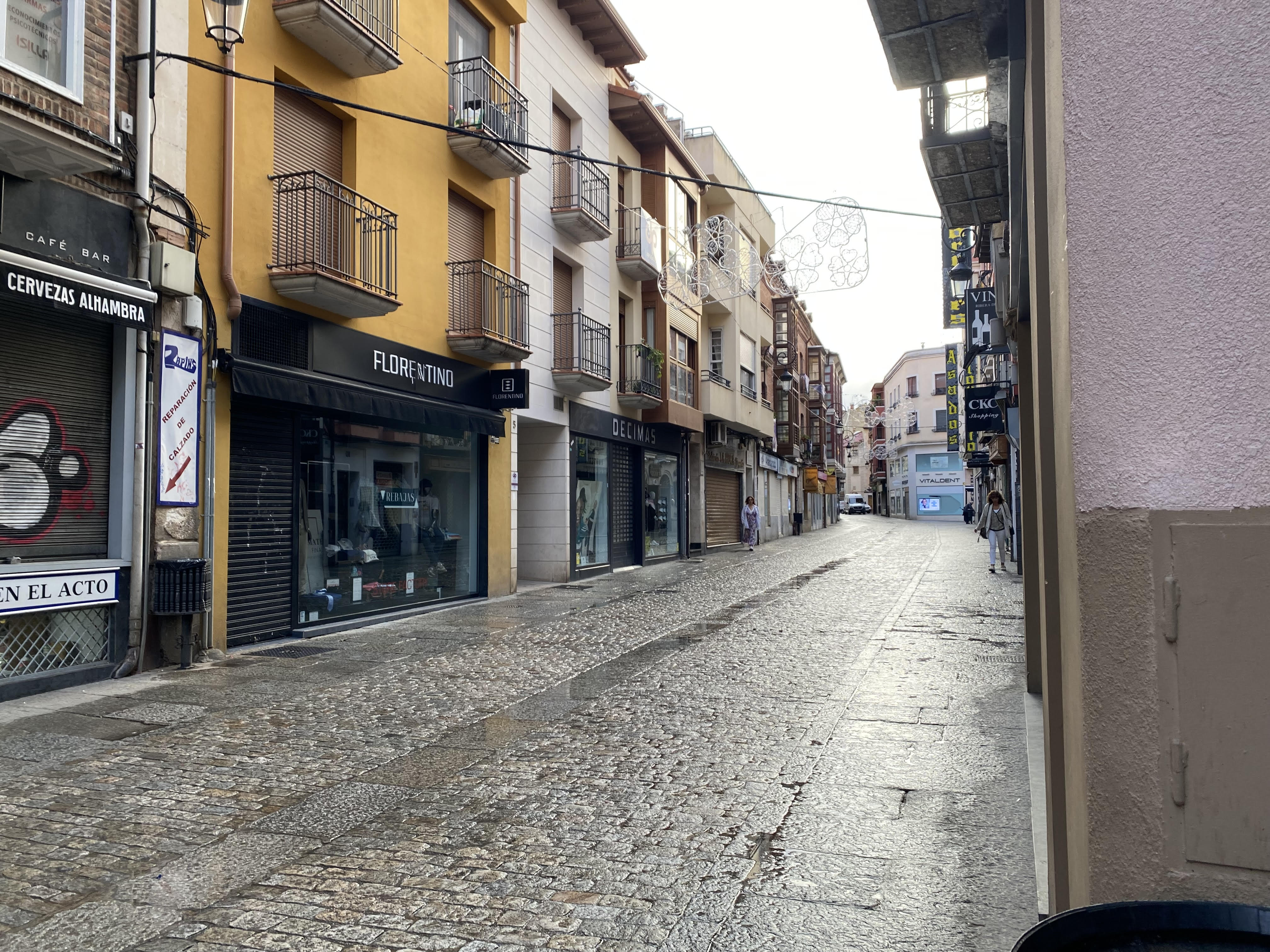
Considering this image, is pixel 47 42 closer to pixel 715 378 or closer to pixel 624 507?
pixel 624 507

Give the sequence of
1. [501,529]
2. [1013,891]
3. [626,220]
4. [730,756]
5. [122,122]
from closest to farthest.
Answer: [1013,891] → [730,756] → [122,122] → [501,529] → [626,220]

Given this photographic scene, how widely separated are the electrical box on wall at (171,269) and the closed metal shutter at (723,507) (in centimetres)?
2057

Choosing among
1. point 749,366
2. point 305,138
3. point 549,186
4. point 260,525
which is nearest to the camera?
point 260,525

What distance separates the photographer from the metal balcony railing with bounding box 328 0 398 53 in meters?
11.2

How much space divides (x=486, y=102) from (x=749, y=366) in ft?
60.3

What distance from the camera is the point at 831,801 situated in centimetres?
470

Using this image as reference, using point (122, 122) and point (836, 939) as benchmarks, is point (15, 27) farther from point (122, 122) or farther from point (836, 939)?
point (836, 939)

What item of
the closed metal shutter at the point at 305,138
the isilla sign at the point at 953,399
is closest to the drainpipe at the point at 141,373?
the closed metal shutter at the point at 305,138

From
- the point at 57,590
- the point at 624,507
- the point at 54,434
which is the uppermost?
the point at 54,434

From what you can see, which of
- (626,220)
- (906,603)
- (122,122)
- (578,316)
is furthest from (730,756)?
(626,220)

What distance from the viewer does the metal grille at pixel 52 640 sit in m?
7.33

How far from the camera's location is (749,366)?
31344 millimetres

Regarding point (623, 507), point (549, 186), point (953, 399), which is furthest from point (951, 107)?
point (953, 399)

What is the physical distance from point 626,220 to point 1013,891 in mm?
18977
